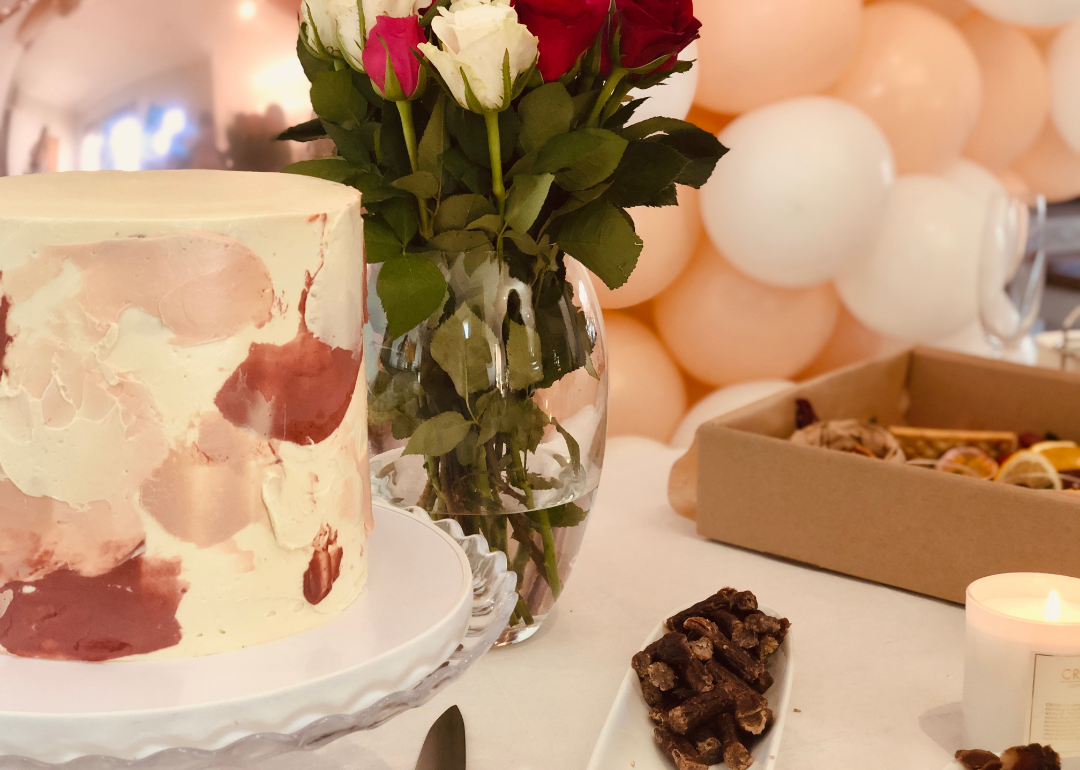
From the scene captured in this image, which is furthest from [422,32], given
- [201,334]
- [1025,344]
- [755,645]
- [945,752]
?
[1025,344]

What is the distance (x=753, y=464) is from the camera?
3.05 feet

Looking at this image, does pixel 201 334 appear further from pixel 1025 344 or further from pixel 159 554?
pixel 1025 344

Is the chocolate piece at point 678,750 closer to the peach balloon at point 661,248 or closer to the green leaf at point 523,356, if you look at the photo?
the green leaf at point 523,356

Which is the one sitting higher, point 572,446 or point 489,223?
point 489,223

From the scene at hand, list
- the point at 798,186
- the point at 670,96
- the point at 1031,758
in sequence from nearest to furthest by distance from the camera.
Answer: the point at 1031,758 < the point at 670,96 < the point at 798,186

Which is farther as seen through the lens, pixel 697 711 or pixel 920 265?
pixel 920 265

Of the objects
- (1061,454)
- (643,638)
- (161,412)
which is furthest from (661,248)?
(161,412)

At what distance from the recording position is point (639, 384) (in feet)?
4.97

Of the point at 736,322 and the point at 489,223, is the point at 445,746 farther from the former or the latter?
the point at 736,322

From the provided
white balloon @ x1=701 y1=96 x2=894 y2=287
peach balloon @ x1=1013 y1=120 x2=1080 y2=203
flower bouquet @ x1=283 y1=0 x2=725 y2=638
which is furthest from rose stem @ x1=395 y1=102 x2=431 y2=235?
peach balloon @ x1=1013 y1=120 x2=1080 y2=203

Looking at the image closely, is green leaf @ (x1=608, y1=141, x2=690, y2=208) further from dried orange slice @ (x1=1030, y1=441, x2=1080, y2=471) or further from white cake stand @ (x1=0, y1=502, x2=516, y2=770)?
dried orange slice @ (x1=1030, y1=441, x2=1080, y2=471)

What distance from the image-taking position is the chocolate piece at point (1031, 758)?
0.56 meters

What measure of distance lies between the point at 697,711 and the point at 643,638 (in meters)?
0.18

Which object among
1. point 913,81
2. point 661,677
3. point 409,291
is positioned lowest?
point 661,677
